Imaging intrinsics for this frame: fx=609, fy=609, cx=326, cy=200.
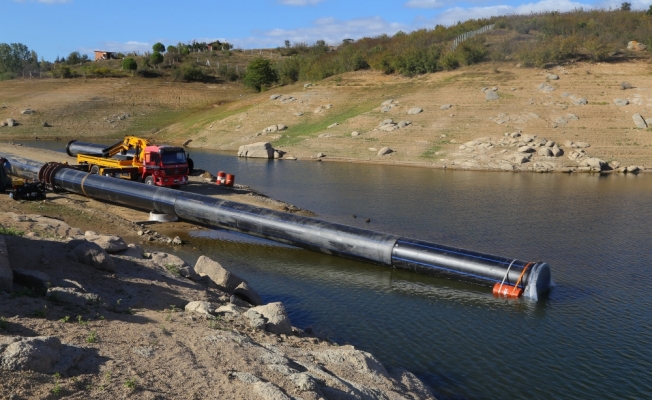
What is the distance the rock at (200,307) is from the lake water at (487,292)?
12.0 ft

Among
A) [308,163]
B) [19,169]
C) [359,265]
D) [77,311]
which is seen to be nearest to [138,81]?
[308,163]

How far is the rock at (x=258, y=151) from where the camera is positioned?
6088 centimetres

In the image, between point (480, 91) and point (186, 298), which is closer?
point (186, 298)

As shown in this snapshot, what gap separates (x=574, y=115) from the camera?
60.9 meters

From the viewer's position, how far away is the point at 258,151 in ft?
201

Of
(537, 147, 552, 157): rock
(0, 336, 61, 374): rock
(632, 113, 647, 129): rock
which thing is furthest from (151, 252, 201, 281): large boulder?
(632, 113, 647, 129): rock

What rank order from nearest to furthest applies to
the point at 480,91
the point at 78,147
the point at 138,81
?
the point at 78,147 → the point at 480,91 → the point at 138,81

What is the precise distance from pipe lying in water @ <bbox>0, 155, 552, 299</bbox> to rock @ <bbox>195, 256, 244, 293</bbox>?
6.79 m

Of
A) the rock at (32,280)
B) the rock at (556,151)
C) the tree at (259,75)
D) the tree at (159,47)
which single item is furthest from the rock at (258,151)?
the tree at (159,47)

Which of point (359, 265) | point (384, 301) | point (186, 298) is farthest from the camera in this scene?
point (359, 265)

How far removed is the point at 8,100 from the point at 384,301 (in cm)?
8362

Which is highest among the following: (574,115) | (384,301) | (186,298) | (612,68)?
(612,68)

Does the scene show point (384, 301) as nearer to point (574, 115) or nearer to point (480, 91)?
point (574, 115)

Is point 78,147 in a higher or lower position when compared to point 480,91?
lower
